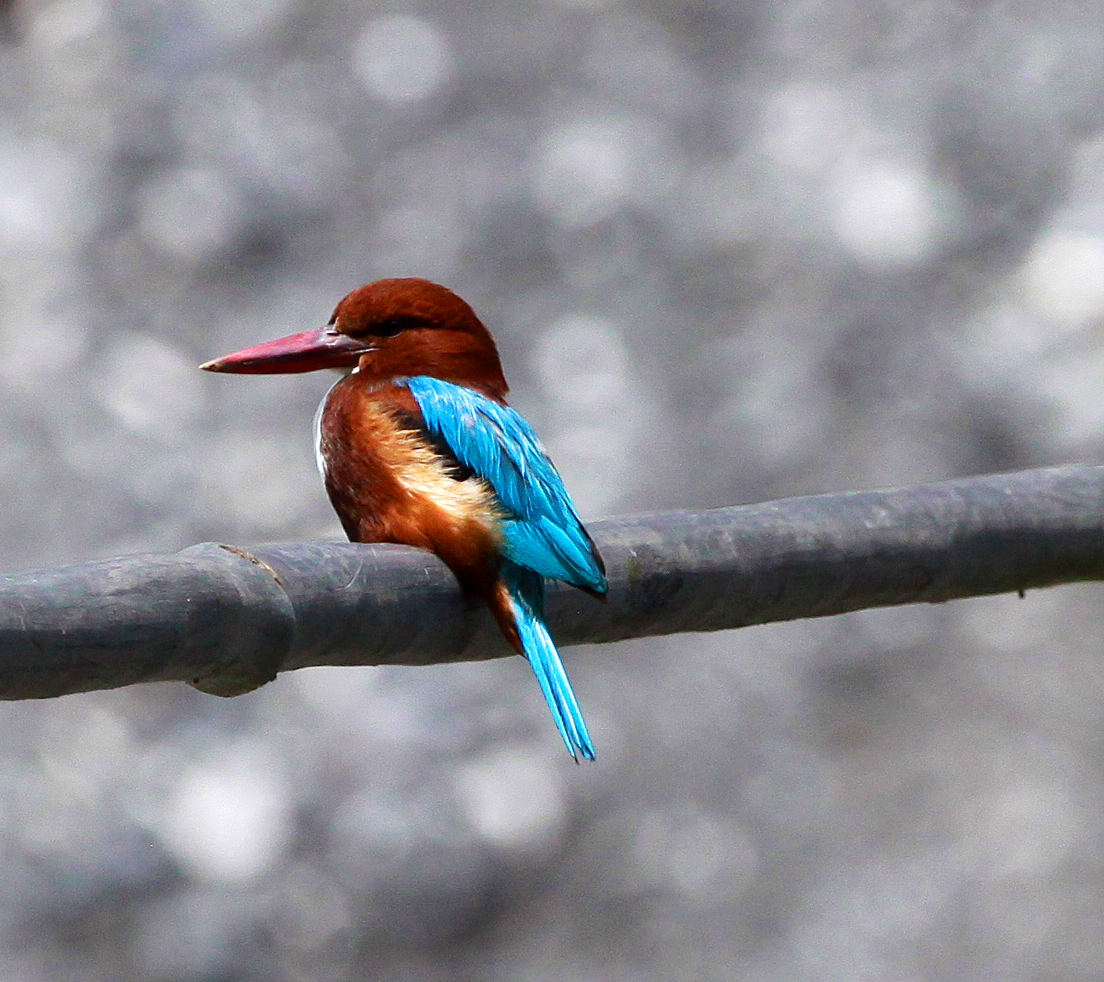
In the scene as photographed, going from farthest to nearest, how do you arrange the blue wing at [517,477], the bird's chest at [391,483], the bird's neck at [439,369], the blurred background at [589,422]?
the blurred background at [589,422], the bird's neck at [439,369], the bird's chest at [391,483], the blue wing at [517,477]

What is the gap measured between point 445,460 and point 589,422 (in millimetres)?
1701

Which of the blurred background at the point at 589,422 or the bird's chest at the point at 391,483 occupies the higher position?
the bird's chest at the point at 391,483

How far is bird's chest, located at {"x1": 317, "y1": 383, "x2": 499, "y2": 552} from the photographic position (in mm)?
1253

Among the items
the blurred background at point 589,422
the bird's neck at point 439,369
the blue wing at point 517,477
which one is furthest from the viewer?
the blurred background at point 589,422

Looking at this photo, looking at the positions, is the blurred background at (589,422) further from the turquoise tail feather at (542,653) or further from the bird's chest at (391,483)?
the turquoise tail feather at (542,653)

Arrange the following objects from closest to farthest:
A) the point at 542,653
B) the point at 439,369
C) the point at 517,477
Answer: the point at 542,653
the point at 517,477
the point at 439,369

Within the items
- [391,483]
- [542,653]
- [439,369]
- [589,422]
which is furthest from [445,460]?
[589,422]

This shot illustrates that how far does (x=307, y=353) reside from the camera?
59.4 inches

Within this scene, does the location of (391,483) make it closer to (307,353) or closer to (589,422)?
(307,353)

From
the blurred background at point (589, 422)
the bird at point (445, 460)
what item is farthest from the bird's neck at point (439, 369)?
the blurred background at point (589, 422)

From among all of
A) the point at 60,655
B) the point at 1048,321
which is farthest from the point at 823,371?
the point at 60,655

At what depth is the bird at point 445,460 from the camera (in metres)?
1.11

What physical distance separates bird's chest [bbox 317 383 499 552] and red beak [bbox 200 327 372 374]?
0.03 m

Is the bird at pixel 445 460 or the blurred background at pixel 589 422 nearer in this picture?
the bird at pixel 445 460
